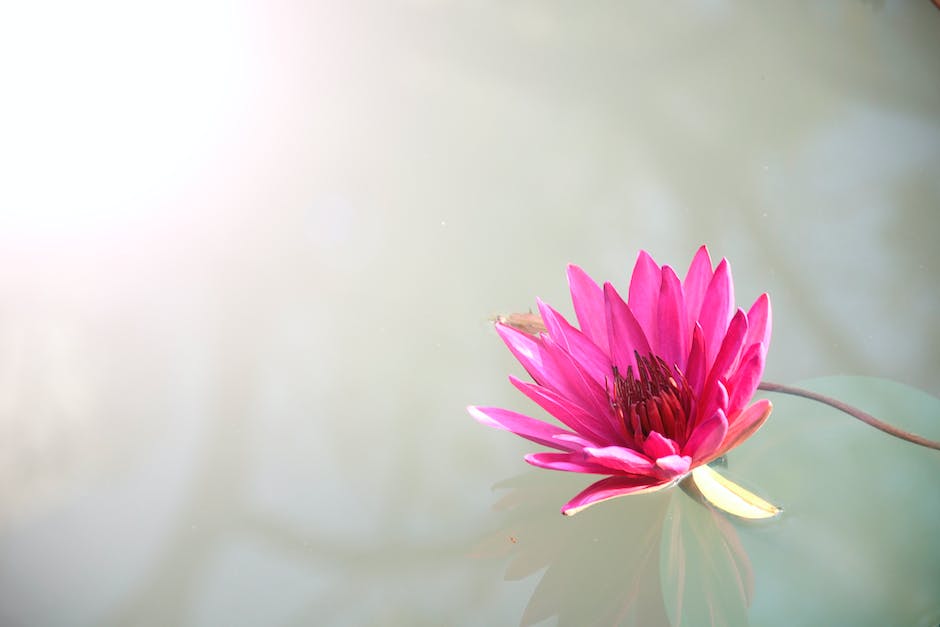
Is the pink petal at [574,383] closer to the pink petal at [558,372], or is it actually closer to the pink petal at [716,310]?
the pink petal at [558,372]

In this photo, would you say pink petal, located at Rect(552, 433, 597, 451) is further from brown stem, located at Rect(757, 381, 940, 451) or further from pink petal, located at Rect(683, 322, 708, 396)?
brown stem, located at Rect(757, 381, 940, 451)

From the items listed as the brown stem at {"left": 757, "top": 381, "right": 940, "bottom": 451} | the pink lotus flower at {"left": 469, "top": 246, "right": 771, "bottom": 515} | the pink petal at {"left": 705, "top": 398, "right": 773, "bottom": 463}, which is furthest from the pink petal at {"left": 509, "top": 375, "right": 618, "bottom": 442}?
the brown stem at {"left": 757, "top": 381, "right": 940, "bottom": 451}

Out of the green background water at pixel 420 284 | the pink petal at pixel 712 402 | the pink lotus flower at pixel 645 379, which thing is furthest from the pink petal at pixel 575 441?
the green background water at pixel 420 284

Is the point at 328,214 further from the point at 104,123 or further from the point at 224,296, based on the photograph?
the point at 104,123

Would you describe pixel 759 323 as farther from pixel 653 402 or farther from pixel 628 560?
pixel 628 560

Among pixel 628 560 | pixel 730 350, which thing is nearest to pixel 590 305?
pixel 730 350

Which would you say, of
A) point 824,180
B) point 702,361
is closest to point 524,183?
point 824,180

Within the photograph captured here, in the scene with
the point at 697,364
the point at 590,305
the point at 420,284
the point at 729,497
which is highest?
the point at 420,284
